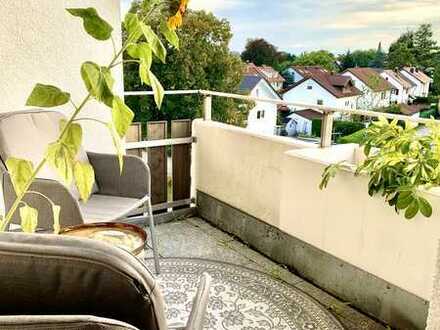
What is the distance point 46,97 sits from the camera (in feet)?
2.81

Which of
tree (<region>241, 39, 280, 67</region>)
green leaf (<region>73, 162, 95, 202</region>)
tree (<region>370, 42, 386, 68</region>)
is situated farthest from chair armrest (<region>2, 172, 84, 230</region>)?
tree (<region>370, 42, 386, 68</region>)

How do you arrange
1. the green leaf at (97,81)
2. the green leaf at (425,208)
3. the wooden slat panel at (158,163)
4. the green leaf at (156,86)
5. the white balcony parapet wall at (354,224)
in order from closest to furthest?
the green leaf at (97,81), the green leaf at (156,86), the green leaf at (425,208), the white balcony parapet wall at (354,224), the wooden slat panel at (158,163)

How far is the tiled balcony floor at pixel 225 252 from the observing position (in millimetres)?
2171

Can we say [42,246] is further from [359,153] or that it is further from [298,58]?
[298,58]

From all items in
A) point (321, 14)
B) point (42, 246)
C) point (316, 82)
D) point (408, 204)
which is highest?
point (321, 14)

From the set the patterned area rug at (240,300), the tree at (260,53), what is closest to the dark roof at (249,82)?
the tree at (260,53)

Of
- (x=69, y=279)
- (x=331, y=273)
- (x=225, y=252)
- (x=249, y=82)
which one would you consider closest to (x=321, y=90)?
(x=249, y=82)

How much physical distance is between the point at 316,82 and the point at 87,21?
1955mm

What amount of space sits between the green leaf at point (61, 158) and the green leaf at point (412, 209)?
143cm

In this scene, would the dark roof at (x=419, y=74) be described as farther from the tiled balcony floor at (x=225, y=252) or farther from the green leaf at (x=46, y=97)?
the green leaf at (x=46, y=97)

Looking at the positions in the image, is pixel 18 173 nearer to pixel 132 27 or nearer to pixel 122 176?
pixel 132 27

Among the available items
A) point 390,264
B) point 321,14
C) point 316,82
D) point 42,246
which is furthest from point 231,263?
point 42,246

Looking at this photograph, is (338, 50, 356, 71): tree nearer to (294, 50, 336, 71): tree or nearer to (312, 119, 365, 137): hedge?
(294, 50, 336, 71): tree

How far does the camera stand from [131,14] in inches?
35.3
